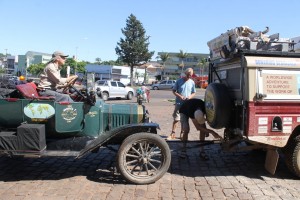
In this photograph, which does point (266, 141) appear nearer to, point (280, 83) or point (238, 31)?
point (280, 83)

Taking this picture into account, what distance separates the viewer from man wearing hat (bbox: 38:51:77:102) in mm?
5465

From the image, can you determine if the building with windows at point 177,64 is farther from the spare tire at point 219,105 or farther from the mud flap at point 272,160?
the mud flap at point 272,160

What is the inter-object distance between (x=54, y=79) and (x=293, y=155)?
3.95 metres

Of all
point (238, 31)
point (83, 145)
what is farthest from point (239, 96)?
point (83, 145)

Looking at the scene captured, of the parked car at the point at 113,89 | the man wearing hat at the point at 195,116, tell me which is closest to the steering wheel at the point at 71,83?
the man wearing hat at the point at 195,116

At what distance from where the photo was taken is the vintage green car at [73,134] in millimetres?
5078

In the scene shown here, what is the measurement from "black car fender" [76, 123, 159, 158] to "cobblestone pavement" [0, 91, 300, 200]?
0.55 m

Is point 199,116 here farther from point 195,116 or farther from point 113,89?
point 113,89

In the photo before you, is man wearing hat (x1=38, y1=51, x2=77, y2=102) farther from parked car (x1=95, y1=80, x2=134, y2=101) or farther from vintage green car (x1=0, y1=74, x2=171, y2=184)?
parked car (x1=95, y1=80, x2=134, y2=101)

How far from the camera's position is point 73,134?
550cm

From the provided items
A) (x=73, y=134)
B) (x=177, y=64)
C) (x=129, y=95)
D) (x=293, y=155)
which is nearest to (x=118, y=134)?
(x=73, y=134)

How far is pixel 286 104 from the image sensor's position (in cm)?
523

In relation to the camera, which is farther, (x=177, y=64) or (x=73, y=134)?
(x=177, y=64)

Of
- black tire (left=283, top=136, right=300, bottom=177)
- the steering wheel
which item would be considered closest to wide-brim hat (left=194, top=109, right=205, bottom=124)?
black tire (left=283, top=136, right=300, bottom=177)
